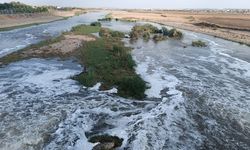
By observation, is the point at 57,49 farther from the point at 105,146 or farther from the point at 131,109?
the point at 105,146

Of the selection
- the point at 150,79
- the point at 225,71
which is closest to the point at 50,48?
the point at 150,79

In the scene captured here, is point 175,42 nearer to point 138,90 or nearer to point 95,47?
point 95,47

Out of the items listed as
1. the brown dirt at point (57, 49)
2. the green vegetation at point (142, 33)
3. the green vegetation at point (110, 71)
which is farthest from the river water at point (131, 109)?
the green vegetation at point (142, 33)

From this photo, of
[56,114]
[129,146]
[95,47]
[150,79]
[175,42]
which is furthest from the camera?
[175,42]

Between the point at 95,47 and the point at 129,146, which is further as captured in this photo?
the point at 95,47

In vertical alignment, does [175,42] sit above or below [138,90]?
below

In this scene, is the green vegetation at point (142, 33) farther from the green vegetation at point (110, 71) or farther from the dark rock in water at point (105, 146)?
the dark rock in water at point (105, 146)
